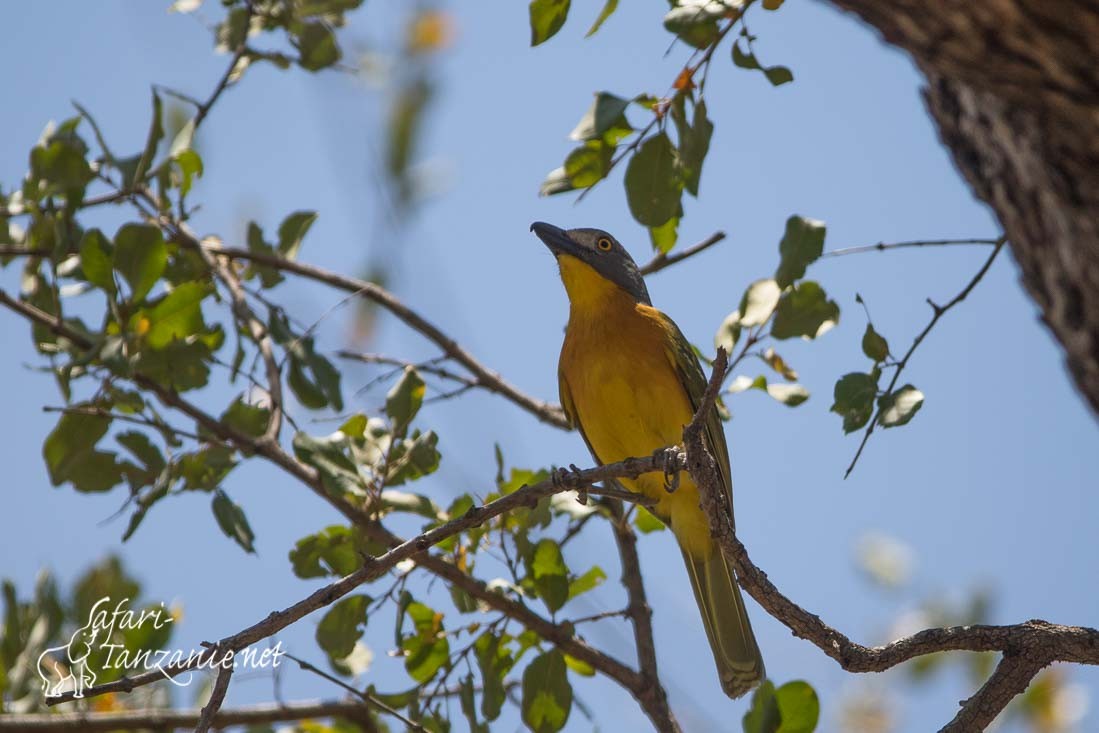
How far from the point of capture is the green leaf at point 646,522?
573 cm

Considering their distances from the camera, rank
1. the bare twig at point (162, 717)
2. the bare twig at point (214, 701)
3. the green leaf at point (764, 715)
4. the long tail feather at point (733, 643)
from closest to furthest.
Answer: the bare twig at point (214, 701)
the green leaf at point (764, 715)
the bare twig at point (162, 717)
the long tail feather at point (733, 643)

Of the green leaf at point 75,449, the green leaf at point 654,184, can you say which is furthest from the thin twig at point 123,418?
the green leaf at point 654,184

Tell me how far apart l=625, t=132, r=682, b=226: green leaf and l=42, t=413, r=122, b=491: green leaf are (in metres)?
2.43

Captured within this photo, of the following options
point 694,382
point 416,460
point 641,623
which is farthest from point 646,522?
point 416,460

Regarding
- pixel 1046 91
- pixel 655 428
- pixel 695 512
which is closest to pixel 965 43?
pixel 1046 91

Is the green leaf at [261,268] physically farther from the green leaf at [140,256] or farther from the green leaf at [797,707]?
the green leaf at [797,707]

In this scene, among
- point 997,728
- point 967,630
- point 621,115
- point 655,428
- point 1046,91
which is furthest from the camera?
point 997,728

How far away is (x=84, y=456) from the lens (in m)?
4.83

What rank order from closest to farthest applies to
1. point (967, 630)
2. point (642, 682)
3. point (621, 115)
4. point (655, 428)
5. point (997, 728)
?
point (967, 630) < point (621, 115) < point (642, 682) < point (655, 428) < point (997, 728)

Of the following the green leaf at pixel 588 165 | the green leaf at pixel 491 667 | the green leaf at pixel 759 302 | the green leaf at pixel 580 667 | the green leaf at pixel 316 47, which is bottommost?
the green leaf at pixel 491 667

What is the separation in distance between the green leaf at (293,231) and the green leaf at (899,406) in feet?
10.6

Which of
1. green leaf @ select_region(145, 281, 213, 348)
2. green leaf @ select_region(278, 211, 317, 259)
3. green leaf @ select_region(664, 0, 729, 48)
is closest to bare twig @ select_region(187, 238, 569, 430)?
green leaf @ select_region(278, 211, 317, 259)

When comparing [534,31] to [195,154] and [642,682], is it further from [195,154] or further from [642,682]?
[642,682]

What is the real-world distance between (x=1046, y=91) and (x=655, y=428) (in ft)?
13.8
